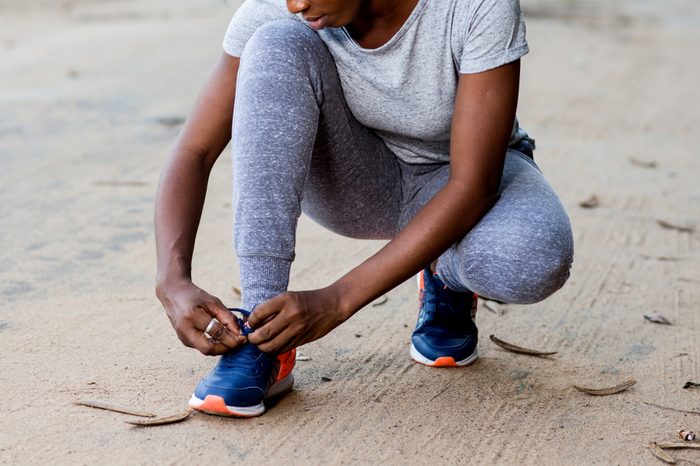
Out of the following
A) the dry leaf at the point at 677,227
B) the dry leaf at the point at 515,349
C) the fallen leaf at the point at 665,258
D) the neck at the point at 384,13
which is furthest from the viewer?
the dry leaf at the point at 677,227

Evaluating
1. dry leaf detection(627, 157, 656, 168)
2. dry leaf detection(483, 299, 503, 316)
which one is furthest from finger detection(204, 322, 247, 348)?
dry leaf detection(627, 157, 656, 168)

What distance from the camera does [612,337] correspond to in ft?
8.76

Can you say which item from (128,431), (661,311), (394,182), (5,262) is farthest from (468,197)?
(5,262)

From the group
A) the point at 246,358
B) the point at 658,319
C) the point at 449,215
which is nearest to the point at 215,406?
the point at 246,358

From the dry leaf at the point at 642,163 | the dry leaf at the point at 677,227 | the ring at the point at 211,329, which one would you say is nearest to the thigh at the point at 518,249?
the ring at the point at 211,329

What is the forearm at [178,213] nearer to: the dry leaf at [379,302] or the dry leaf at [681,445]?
the dry leaf at [379,302]

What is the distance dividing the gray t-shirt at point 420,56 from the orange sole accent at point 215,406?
29.6 inches

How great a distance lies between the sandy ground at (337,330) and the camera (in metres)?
1.98

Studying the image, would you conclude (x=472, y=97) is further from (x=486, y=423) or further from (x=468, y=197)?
(x=486, y=423)

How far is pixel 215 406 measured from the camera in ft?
6.53

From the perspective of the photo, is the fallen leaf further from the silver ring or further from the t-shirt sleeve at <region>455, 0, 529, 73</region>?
the silver ring

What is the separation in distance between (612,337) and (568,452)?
Result: 2.48 ft

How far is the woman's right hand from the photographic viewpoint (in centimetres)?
193

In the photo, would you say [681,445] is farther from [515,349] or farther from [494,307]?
[494,307]
